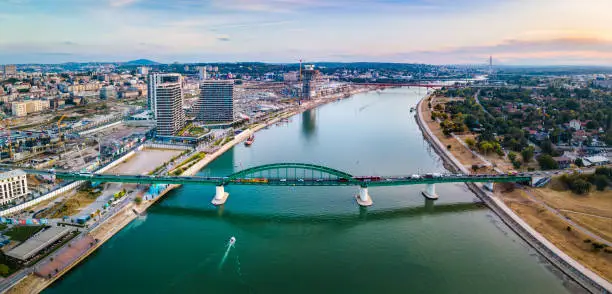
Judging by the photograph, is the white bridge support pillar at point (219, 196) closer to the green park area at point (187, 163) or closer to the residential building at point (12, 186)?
the green park area at point (187, 163)

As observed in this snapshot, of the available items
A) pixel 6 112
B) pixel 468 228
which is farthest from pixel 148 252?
pixel 6 112

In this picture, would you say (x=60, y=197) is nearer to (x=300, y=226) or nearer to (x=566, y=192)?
(x=300, y=226)

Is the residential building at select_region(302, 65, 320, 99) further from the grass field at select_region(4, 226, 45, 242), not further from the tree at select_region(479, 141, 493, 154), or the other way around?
the grass field at select_region(4, 226, 45, 242)

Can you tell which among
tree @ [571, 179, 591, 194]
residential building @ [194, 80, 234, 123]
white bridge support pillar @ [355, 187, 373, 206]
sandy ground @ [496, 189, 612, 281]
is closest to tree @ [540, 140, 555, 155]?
tree @ [571, 179, 591, 194]

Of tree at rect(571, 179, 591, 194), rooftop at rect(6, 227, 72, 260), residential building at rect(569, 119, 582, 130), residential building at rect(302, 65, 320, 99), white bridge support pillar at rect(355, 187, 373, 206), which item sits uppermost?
residential building at rect(302, 65, 320, 99)

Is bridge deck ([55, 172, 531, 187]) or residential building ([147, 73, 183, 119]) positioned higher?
residential building ([147, 73, 183, 119])

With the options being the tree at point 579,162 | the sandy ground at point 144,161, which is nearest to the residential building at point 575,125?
the tree at point 579,162
